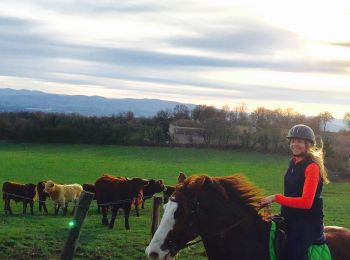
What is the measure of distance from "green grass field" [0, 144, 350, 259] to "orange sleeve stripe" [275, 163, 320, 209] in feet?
23.5

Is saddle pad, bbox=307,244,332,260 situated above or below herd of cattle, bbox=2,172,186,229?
above

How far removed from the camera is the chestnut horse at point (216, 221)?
16.6ft

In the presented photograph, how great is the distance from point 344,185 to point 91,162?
26690 millimetres

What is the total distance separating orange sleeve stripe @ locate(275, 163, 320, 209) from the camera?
5.32 metres

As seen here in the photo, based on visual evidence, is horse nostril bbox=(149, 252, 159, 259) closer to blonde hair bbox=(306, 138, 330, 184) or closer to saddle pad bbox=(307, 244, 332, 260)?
saddle pad bbox=(307, 244, 332, 260)

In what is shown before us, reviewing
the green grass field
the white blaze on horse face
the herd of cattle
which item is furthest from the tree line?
the white blaze on horse face

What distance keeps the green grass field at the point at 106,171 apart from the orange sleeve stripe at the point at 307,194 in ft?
23.5

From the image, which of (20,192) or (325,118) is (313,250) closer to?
(20,192)

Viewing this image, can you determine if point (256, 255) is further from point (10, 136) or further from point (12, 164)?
point (10, 136)

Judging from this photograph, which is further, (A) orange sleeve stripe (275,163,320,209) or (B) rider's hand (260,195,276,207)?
(B) rider's hand (260,195,276,207)

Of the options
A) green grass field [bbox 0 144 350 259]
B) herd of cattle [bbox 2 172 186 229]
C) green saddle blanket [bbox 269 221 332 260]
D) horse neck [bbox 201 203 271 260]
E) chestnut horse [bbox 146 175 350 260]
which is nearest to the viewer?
chestnut horse [bbox 146 175 350 260]

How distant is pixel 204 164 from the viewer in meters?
56.3

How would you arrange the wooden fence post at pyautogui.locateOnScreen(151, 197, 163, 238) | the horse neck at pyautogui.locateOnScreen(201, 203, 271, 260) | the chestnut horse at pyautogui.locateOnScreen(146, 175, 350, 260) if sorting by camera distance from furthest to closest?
the wooden fence post at pyautogui.locateOnScreen(151, 197, 163, 238) → the horse neck at pyautogui.locateOnScreen(201, 203, 271, 260) → the chestnut horse at pyautogui.locateOnScreen(146, 175, 350, 260)

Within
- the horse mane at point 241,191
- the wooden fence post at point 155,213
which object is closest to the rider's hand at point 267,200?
the horse mane at point 241,191
